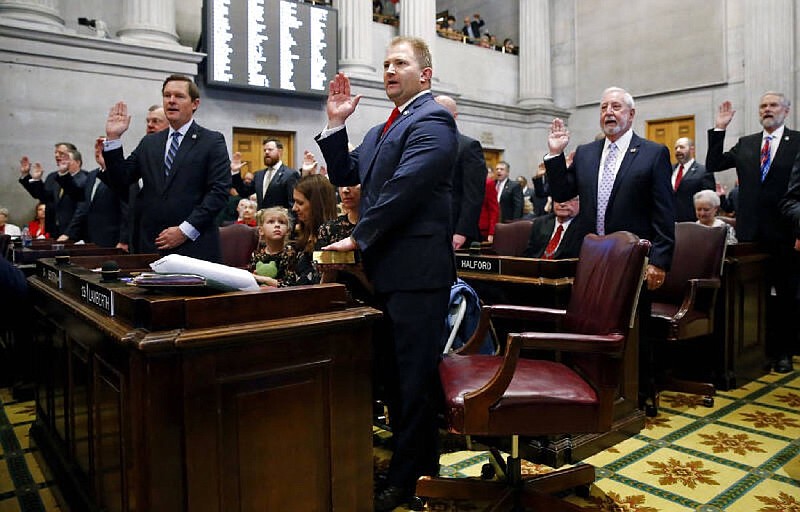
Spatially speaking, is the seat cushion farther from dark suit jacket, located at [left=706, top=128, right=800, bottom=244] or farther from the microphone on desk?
dark suit jacket, located at [left=706, top=128, right=800, bottom=244]

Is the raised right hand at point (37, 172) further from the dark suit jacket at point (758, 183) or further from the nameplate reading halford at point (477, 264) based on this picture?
the dark suit jacket at point (758, 183)

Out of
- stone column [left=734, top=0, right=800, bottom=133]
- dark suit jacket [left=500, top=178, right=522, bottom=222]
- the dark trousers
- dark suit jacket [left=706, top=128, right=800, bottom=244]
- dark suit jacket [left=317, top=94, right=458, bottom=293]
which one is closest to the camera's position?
dark suit jacket [left=317, top=94, right=458, bottom=293]

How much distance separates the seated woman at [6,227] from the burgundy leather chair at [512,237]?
443 centimetres

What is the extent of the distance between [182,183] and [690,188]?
457cm

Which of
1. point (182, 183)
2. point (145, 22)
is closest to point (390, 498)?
point (182, 183)

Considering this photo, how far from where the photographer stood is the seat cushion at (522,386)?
1.96 metres

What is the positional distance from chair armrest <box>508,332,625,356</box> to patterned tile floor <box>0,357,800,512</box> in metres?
0.74

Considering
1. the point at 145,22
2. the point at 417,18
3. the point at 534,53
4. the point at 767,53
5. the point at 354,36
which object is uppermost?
the point at 534,53

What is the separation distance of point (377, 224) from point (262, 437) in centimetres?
78

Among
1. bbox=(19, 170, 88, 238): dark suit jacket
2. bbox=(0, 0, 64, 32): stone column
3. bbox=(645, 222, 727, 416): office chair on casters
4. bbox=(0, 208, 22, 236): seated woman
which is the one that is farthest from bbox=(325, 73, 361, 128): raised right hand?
bbox=(0, 0, 64, 32): stone column

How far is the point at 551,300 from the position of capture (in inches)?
117

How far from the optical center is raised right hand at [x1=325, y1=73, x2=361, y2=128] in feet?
7.91

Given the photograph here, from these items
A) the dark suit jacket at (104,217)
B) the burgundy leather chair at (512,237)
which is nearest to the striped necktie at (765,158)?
the burgundy leather chair at (512,237)

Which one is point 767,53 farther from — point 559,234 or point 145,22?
point 145,22
